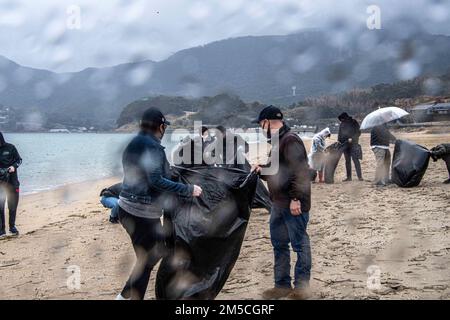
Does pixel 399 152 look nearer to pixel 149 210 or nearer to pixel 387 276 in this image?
pixel 387 276

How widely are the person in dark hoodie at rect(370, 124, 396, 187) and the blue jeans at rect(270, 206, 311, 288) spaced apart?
578cm

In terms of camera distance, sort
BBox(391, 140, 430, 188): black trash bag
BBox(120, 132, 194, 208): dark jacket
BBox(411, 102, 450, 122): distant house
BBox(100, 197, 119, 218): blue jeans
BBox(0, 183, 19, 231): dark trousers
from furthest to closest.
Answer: BBox(411, 102, 450, 122): distant house
BBox(391, 140, 430, 188): black trash bag
BBox(100, 197, 119, 218): blue jeans
BBox(0, 183, 19, 231): dark trousers
BBox(120, 132, 194, 208): dark jacket

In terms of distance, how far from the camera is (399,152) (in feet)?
28.7

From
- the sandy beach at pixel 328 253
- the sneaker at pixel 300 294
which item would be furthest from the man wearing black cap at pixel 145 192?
the sneaker at pixel 300 294

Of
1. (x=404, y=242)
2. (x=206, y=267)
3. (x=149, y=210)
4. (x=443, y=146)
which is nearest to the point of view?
(x=149, y=210)

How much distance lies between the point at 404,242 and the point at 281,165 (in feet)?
6.82

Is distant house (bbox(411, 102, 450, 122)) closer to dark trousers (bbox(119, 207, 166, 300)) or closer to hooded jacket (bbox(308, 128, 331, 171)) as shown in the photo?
hooded jacket (bbox(308, 128, 331, 171))

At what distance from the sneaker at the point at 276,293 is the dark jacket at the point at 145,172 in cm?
114

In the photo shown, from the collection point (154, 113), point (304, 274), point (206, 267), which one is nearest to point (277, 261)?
point (304, 274)

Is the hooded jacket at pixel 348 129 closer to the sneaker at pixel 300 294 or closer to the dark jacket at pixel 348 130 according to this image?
the dark jacket at pixel 348 130

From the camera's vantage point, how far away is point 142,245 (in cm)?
330

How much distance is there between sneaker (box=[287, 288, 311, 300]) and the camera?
3691mm

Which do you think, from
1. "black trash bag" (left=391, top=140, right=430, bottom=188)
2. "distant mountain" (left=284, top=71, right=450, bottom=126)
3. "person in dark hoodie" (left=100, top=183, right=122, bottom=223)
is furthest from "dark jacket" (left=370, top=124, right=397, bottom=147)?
"distant mountain" (left=284, top=71, right=450, bottom=126)

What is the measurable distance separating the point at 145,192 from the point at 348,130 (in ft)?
24.7
